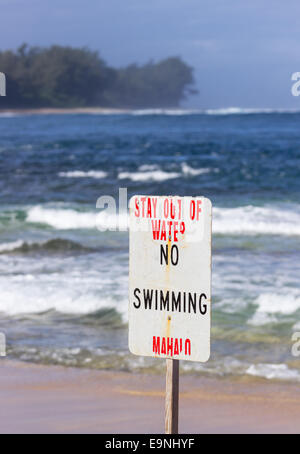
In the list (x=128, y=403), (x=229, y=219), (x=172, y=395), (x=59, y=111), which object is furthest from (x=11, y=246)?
(x=59, y=111)

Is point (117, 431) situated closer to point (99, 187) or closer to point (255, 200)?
point (255, 200)

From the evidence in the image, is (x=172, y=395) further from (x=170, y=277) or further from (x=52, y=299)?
(x=52, y=299)

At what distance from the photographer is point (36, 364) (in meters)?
8.37

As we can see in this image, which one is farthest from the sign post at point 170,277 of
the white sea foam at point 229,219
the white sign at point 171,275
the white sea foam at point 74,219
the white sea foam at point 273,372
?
the white sea foam at point 74,219

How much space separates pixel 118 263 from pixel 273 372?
21.3 feet

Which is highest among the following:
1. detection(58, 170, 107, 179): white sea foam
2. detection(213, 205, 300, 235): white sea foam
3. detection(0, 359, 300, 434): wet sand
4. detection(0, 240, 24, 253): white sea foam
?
detection(58, 170, 107, 179): white sea foam

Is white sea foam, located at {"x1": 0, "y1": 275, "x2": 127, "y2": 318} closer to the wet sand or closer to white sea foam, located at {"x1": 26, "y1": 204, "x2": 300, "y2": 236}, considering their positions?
the wet sand

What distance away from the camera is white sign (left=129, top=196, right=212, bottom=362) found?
4.17 meters

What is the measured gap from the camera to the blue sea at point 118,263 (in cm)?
890

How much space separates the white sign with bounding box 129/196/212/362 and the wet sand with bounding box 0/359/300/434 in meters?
2.37

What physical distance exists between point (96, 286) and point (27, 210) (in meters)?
12.5

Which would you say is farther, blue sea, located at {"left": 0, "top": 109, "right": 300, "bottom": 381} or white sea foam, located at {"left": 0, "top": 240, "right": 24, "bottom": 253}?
white sea foam, located at {"left": 0, "top": 240, "right": 24, "bottom": 253}

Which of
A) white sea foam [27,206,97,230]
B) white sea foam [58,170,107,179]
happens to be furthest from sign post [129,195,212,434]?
white sea foam [58,170,107,179]

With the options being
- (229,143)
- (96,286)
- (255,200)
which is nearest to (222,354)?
(96,286)
